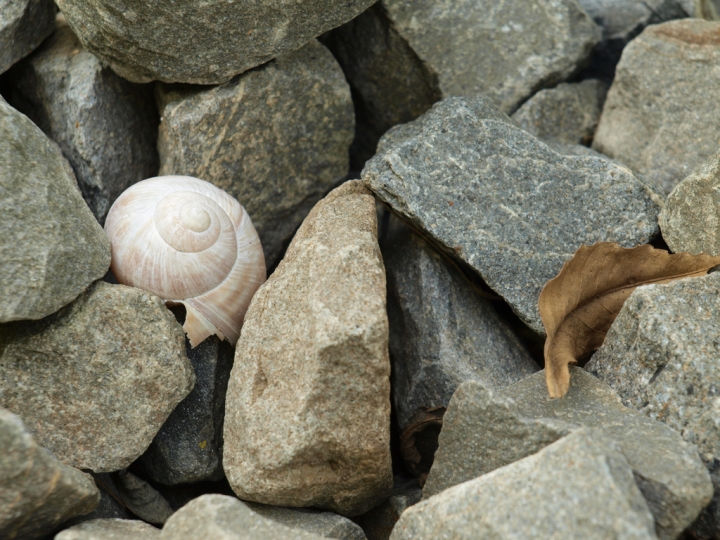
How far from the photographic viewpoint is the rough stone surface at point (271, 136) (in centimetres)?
227

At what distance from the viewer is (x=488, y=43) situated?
2582mm

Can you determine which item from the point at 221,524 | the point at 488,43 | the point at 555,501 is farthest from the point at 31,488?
the point at 488,43

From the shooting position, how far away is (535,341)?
219cm

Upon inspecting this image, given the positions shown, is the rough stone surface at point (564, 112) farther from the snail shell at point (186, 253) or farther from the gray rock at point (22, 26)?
the gray rock at point (22, 26)

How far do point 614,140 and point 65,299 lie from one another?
2.03 meters

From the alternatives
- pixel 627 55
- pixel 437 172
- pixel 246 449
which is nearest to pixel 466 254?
pixel 437 172

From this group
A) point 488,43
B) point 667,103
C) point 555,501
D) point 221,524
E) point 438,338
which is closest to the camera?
point 555,501

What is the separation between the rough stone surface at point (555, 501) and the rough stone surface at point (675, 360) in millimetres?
326

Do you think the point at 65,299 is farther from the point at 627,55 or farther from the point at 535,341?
the point at 627,55

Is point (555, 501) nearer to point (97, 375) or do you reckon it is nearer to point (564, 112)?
point (97, 375)

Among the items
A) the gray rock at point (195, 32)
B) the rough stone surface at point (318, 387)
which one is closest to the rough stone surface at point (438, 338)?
the rough stone surface at point (318, 387)

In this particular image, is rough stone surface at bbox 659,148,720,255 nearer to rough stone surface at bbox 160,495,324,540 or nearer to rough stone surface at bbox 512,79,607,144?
rough stone surface at bbox 512,79,607,144

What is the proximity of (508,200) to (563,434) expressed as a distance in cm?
80

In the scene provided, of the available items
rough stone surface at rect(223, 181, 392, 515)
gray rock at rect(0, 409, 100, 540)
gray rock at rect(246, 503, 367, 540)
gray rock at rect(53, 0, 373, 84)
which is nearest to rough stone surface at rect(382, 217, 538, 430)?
rough stone surface at rect(223, 181, 392, 515)
